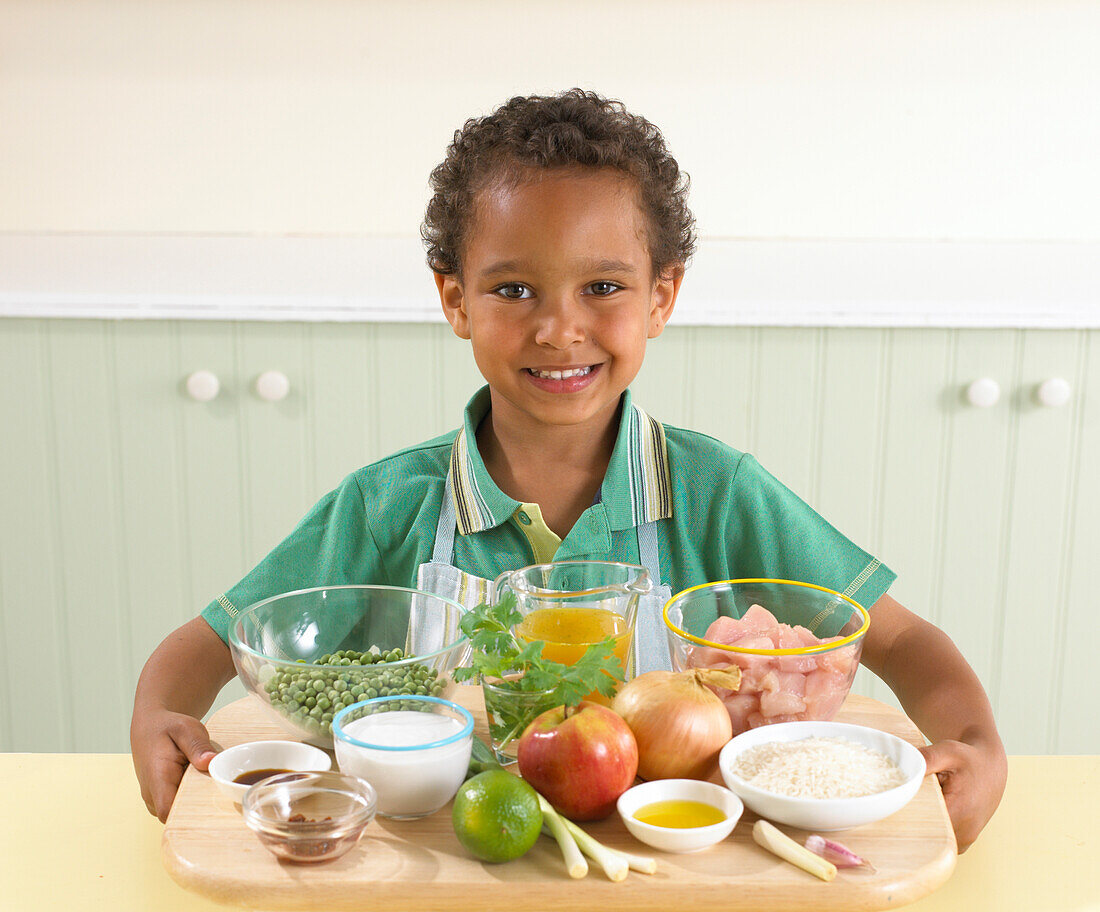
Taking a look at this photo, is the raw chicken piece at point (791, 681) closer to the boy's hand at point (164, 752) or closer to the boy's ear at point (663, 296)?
the boy's hand at point (164, 752)

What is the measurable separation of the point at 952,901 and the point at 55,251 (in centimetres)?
204

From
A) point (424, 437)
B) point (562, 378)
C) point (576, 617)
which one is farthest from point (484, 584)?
point (424, 437)

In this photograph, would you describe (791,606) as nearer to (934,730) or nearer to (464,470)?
(934,730)

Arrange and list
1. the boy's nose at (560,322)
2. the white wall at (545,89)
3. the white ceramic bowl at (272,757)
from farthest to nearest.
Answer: the white wall at (545,89) < the boy's nose at (560,322) < the white ceramic bowl at (272,757)

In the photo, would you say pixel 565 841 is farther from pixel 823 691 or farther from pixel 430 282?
pixel 430 282

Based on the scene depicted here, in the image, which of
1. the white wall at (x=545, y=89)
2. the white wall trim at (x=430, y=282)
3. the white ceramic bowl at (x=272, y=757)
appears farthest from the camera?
the white wall at (x=545, y=89)

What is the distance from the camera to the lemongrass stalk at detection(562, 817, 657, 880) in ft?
2.16

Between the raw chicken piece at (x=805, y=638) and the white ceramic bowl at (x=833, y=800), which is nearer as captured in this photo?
the white ceramic bowl at (x=833, y=800)

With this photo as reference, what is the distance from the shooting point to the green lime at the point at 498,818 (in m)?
0.66

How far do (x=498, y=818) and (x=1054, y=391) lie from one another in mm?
1613

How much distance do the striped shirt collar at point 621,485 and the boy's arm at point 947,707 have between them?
270 millimetres

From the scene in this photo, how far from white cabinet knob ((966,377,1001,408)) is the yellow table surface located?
1.00 m

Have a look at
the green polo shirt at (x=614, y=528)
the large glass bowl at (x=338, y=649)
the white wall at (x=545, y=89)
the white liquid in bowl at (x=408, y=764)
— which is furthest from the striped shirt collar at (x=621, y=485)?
the white wall at (x=545, y=89)

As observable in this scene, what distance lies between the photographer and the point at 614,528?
122cm
